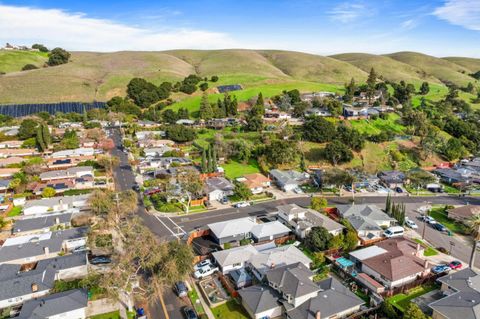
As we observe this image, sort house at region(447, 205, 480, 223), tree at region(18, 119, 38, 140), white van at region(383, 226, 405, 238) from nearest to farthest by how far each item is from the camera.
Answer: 1. white van at region(383, 226, 405, 238)
2. house at region(447, 205, 480, 223)
3. tree at region(18, 119, 38, 140)

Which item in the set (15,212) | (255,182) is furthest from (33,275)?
(255,182)

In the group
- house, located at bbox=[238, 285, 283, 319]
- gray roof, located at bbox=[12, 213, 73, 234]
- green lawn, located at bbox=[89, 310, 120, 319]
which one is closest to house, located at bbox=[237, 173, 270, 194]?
house, located at bbox=[238, 285, 283, 319]

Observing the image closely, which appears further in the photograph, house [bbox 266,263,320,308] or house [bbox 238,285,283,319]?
house [bbox 266,263,320,308]

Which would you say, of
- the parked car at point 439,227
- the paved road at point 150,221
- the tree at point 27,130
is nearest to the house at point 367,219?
the parked car at point 439,227

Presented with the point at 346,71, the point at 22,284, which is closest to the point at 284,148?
the point at 22,284

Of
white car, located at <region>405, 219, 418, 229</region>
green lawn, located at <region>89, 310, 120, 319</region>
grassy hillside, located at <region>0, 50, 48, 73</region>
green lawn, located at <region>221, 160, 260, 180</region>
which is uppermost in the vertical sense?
grassy hillside, located at <region>0, 50, 48, 73</region>

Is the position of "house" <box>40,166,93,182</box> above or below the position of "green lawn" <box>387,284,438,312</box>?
above

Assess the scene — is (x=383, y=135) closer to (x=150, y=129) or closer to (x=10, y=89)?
(x=150, y=129)

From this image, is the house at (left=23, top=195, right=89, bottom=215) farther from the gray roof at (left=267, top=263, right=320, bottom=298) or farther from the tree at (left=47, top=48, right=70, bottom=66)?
the tree at (left=47, top=48, right=70, bottom=66)
